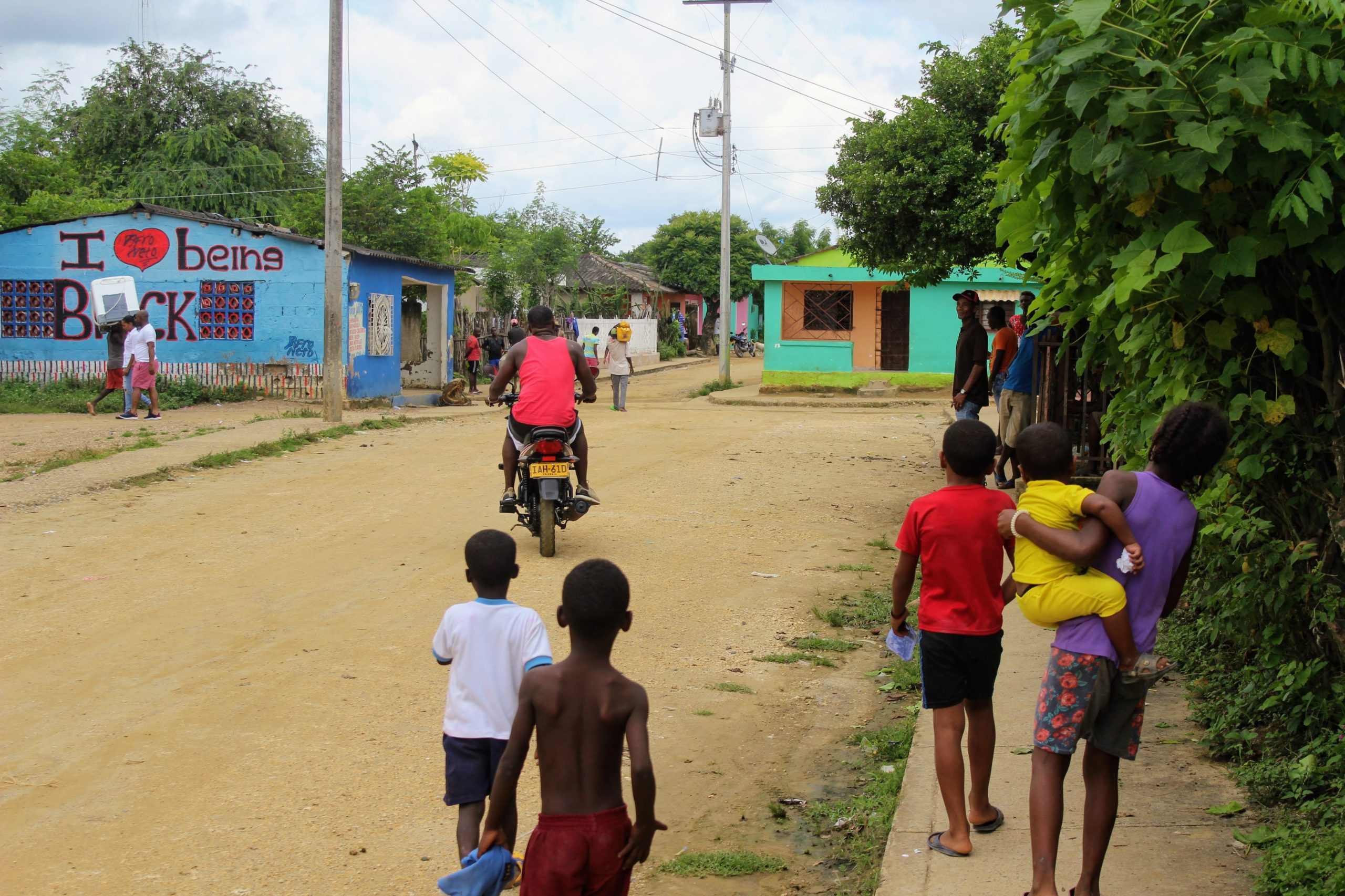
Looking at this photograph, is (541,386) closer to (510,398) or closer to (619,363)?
(510,398)

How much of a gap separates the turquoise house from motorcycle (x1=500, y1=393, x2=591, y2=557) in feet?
68.1

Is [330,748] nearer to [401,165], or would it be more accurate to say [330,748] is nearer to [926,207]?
[926,207]

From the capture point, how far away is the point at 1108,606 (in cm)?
332

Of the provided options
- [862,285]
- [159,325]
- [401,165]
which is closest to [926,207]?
[159,325]

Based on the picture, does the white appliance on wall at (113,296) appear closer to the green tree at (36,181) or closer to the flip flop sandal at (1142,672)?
the green tree at (36,181)

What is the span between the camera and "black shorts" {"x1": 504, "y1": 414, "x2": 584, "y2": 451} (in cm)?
880

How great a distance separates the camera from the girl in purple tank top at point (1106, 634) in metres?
3.34

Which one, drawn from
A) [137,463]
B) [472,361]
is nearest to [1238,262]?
[137,463]

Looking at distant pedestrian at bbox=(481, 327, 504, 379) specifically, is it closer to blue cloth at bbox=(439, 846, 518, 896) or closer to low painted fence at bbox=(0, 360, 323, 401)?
low painted fence at bbox=(0, 360, 323, 401)

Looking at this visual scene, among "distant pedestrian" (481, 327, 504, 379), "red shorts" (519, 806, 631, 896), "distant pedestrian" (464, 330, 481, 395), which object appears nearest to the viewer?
"red shorts" (519, 806, 631, 896)

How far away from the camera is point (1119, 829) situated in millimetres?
3988

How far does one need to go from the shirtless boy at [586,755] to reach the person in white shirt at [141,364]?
1558 cm

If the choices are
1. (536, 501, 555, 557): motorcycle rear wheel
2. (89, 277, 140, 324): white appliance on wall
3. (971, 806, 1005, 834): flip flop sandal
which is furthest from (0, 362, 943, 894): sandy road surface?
(89, 277, 140, 324): white appliance on wall

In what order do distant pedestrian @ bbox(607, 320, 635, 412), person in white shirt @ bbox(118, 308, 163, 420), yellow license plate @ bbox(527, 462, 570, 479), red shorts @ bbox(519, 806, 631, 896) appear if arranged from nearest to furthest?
red shorts @ bbox(519, 806, 631, 896)
yellow license plate @ bbox(527, 462, 570, 479)
person in white shirt @ bbox(118, 308, 163, 420)
distant pedestrian @ bbox(607, 320, 635, 412)
